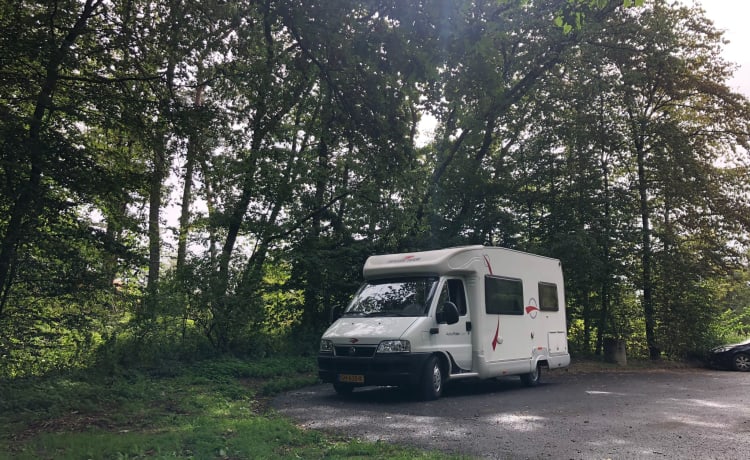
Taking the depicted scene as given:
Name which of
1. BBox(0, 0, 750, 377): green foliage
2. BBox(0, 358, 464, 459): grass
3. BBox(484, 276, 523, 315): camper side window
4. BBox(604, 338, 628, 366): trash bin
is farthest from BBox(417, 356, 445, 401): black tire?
BBox(604, 338, 628, 366): trash bin

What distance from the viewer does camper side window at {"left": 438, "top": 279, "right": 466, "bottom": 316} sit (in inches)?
438

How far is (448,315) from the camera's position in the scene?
10617 millimetres

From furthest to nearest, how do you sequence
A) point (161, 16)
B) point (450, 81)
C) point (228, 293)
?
point (228, 293) < point (161, 16) < point (450, 81)

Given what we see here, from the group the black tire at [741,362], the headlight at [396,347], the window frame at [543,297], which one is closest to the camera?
the headlight at [396,347]

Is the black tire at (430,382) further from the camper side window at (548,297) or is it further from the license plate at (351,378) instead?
the camper side window at (548,297)

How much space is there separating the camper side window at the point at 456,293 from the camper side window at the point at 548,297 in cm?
313

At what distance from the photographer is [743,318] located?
30.5 m

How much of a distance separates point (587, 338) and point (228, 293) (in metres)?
13.8

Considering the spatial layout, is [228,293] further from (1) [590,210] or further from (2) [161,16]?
(1) [590,210]

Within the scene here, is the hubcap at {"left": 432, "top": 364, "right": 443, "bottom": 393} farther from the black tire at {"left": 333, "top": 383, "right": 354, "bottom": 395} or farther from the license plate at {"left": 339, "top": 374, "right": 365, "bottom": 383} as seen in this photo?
the black tire at {"left": 333, "top": 383, "right": 354, "bottom": 395}

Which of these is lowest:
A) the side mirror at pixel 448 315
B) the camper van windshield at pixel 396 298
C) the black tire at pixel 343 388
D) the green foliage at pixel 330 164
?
the black tire at pixel 343 388

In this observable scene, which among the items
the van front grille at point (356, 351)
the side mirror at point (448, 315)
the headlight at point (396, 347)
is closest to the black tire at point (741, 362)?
the side mirror at point (448, 315)

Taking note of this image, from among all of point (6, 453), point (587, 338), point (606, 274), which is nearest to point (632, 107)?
point (606, 274)

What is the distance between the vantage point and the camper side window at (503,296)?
11.7 meters
